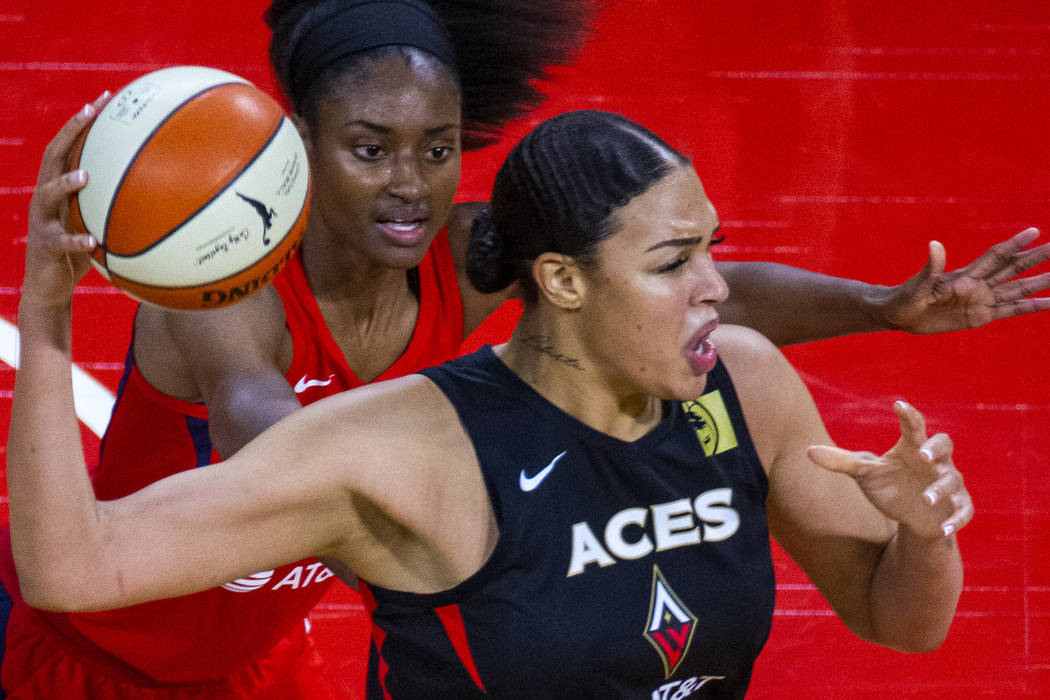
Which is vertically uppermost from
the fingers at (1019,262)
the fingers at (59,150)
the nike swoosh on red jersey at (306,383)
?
the fingers at (59,150)

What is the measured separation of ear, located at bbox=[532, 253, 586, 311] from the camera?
150cm

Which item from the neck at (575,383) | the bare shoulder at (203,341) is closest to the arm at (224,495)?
the neck at (575,383)

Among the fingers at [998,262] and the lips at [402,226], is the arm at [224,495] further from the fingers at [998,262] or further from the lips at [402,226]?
the fingers at [998,262]

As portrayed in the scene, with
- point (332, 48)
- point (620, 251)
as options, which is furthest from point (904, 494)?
point (332, 48)

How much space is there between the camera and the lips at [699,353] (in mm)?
1460

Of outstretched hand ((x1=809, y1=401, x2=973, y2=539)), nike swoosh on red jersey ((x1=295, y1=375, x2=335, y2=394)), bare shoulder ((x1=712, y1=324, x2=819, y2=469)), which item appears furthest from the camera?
nike swoosh on red jersey ((x1=295, y1=375, x2=335, y2=394))

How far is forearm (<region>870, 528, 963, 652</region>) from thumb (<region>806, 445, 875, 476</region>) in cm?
19

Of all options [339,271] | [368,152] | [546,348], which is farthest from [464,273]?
[546,348]

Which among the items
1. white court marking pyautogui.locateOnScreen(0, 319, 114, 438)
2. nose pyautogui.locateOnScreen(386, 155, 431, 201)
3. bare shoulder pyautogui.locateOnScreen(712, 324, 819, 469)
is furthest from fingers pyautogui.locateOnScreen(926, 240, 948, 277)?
white court marking pyautogui.locateOnScreen(0, 319, 114, 438)

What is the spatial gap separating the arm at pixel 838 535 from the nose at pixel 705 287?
186 mm

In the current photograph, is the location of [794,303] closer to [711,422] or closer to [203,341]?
[711,422]

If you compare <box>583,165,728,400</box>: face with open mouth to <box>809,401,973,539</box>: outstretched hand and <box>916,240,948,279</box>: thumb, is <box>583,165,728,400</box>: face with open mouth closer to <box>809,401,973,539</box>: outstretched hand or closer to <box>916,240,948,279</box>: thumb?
<box>809,401,973,539</box>: outstretched hand

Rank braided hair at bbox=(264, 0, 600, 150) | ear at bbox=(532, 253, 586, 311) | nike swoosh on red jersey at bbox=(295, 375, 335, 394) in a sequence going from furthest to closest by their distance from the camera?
1. braided hair at bbox=(264, 0, 600, 150)
2. nike swoosh on red jersey at bbox=(295, 375, 335, 394)
3. ear at bbox=(532, 253, 586, 311)

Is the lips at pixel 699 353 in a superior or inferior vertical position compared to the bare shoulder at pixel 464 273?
superior
